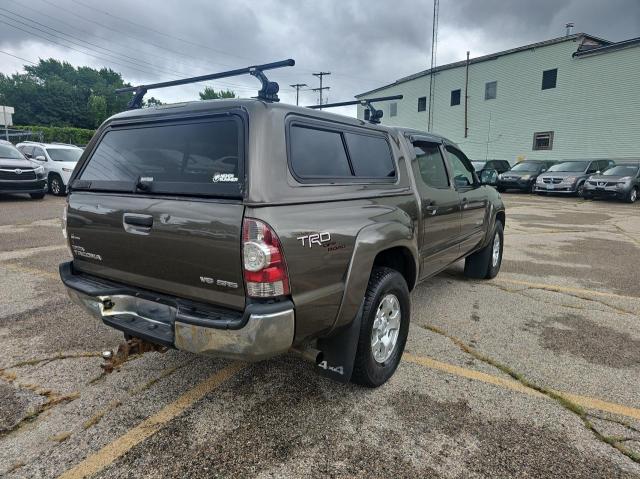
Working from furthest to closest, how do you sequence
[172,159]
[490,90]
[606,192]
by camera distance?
[490,90], [606,192], [172,159]

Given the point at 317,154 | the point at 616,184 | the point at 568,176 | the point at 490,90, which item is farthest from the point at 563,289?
the point at 490,90

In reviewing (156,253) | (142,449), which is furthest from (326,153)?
(142,449)

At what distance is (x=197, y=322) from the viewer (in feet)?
7.21

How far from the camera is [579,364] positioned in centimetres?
334

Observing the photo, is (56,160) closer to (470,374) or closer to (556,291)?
(556,291)

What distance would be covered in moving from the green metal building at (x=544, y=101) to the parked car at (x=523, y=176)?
526 cm

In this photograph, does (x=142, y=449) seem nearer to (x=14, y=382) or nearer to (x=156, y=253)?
(x=156, y=253)

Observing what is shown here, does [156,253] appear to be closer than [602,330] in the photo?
Yes

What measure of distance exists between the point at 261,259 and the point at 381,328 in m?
1.30

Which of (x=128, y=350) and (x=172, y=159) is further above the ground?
(x=172, y=159)

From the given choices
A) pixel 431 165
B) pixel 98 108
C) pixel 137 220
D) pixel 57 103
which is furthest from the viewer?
pixel 57 103

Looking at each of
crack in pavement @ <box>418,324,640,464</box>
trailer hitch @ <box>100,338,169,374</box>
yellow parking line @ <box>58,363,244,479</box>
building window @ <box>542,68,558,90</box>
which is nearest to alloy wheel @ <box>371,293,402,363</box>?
crack in pavement @ <box>418,324,640,464</box>

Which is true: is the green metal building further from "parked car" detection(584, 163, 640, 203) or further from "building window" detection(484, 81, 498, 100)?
"parked car" detection(584, 163, 640, 203)

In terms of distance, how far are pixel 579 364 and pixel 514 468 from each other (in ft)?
5.03
